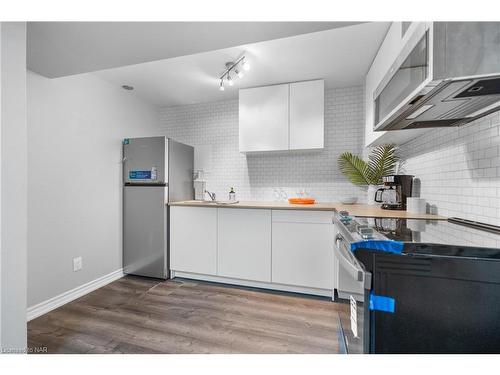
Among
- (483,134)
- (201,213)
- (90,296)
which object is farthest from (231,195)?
(483,134)

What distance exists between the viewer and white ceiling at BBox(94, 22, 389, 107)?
202 cm

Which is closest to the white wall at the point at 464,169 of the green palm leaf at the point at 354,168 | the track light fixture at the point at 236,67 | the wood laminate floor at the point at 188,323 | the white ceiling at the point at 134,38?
the green palm leaf at the point at 354,168

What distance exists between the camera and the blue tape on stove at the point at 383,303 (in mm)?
933

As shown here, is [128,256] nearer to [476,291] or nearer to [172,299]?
[172,299]

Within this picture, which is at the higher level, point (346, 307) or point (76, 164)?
point (76, 164)

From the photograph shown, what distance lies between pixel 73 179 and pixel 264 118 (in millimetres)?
2102

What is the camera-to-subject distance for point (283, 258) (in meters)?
2.46

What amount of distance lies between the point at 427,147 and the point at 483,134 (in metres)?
0.68

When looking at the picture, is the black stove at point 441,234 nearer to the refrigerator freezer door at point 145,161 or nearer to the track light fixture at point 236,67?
the track light fixture at point 236,67

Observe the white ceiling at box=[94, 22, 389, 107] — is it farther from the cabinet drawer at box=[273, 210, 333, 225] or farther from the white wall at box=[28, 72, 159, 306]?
the cabinet drawer at box=[273, 210, 333, 225]

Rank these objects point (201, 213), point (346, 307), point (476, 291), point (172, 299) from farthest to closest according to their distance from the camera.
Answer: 1. point (201, 213)
2. point (172, 299)
3. point (346, 307)
4. point (476, 291)

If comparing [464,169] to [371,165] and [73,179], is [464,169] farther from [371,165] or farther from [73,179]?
[73,179]

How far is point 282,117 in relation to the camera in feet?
9.18

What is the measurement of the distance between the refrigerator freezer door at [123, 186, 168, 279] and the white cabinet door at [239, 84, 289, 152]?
121cm
